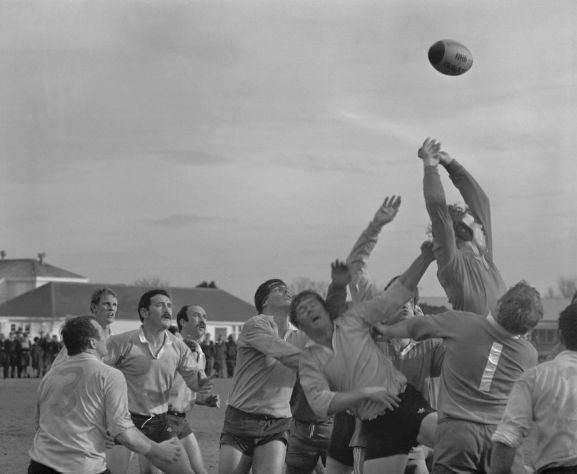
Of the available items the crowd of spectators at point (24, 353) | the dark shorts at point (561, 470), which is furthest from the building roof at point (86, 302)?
the dark shorts at point (561, 470)

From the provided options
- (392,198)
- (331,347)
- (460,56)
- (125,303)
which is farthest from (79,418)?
(125,303)

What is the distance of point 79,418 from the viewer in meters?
6.91

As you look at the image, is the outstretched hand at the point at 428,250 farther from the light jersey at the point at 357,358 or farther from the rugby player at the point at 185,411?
the rugby player at the point at 185,411

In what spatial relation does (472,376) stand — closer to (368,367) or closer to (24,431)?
(368,367)

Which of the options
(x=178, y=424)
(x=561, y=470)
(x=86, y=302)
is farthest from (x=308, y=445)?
(x=86, y=302)

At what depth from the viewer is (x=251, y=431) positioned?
9.03 meters

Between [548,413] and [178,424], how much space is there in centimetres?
506

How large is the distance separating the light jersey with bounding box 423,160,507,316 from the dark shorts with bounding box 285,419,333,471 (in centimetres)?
269

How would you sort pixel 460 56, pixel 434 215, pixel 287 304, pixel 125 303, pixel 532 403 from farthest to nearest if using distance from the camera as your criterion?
pixel 125 303, pixel 287 304, pixel 460 56, pixel 434 215, pixel 532 403

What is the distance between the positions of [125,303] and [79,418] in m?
82.7

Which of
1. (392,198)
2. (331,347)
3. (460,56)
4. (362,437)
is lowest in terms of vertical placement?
(362,437)

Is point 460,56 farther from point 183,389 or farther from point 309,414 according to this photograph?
point 183,389

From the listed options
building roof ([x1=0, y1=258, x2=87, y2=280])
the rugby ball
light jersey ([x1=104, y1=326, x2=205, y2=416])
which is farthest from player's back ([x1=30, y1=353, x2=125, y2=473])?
building roof ([x1=0, y1=258, x2=87, y2=280])

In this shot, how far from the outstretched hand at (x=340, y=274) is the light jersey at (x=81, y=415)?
161 centimetres
